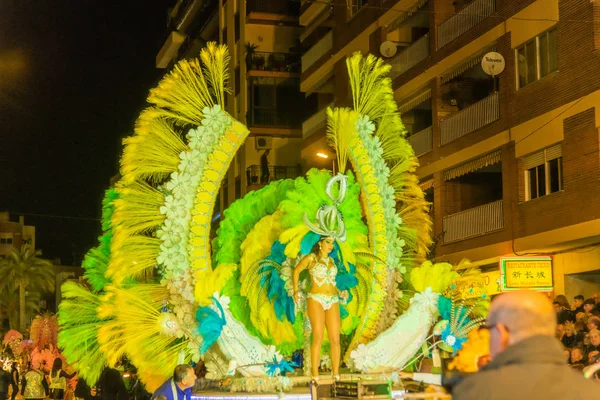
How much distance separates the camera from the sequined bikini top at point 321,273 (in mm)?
11695

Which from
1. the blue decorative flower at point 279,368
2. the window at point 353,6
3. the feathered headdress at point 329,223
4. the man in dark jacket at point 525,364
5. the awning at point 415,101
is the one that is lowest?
the blue decorative flower at point 279,368

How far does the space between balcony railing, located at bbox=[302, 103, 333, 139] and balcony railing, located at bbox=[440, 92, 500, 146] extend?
27.9 feet

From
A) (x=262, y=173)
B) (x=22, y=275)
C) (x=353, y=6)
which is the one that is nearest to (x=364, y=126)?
(x=353, y=6)

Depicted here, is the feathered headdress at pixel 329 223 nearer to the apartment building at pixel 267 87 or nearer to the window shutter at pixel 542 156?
the window shutter at pixel 542 156

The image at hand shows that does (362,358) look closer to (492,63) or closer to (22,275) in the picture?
(492,63)

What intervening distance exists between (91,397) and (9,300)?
Answer: 175 feet

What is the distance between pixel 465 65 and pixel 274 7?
18775 millimetres

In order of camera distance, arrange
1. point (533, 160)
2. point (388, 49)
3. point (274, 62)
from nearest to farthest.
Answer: point (533, 160)
point (388, 49)
point (274, 62)

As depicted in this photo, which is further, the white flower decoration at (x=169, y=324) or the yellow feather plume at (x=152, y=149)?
the yellow feather plume at (x=152, y=149)

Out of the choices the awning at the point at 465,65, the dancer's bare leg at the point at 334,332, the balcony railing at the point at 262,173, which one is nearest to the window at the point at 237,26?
the balcony railing at the point at 262,173

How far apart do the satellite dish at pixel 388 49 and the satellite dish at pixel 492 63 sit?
24.0 feet

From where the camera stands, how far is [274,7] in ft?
143

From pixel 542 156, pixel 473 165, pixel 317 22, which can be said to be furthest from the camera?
pixel 317 22

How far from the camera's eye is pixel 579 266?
2206 cm
